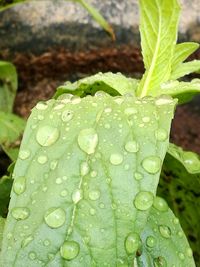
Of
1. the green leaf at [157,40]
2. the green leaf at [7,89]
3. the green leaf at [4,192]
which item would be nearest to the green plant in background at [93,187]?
the green leaf at [157,40]

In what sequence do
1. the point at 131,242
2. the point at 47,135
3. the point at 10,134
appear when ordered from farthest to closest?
the point at 10,134 < the point at 47,135 < the point at 131,242

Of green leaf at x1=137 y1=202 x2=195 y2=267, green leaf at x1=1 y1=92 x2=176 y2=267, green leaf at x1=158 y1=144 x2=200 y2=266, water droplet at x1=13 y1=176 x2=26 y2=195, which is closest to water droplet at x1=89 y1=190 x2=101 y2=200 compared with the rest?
green leaf at x1=1 y1=92 x2=176 y2=267

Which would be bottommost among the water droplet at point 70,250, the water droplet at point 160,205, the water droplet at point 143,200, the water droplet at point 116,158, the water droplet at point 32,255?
the water droplet at point 160,205

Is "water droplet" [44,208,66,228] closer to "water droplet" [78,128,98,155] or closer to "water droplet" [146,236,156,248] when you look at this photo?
"water droplet" [78,128,98,155]

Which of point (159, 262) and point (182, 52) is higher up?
point (182, 52)

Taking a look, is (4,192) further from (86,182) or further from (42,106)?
(86,182)

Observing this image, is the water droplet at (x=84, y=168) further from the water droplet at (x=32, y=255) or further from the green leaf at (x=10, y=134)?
the green leaf at (x=10, y=134)

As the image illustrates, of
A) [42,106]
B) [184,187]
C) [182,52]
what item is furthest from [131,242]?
[182,52]

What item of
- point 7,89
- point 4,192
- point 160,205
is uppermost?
point 160,205
